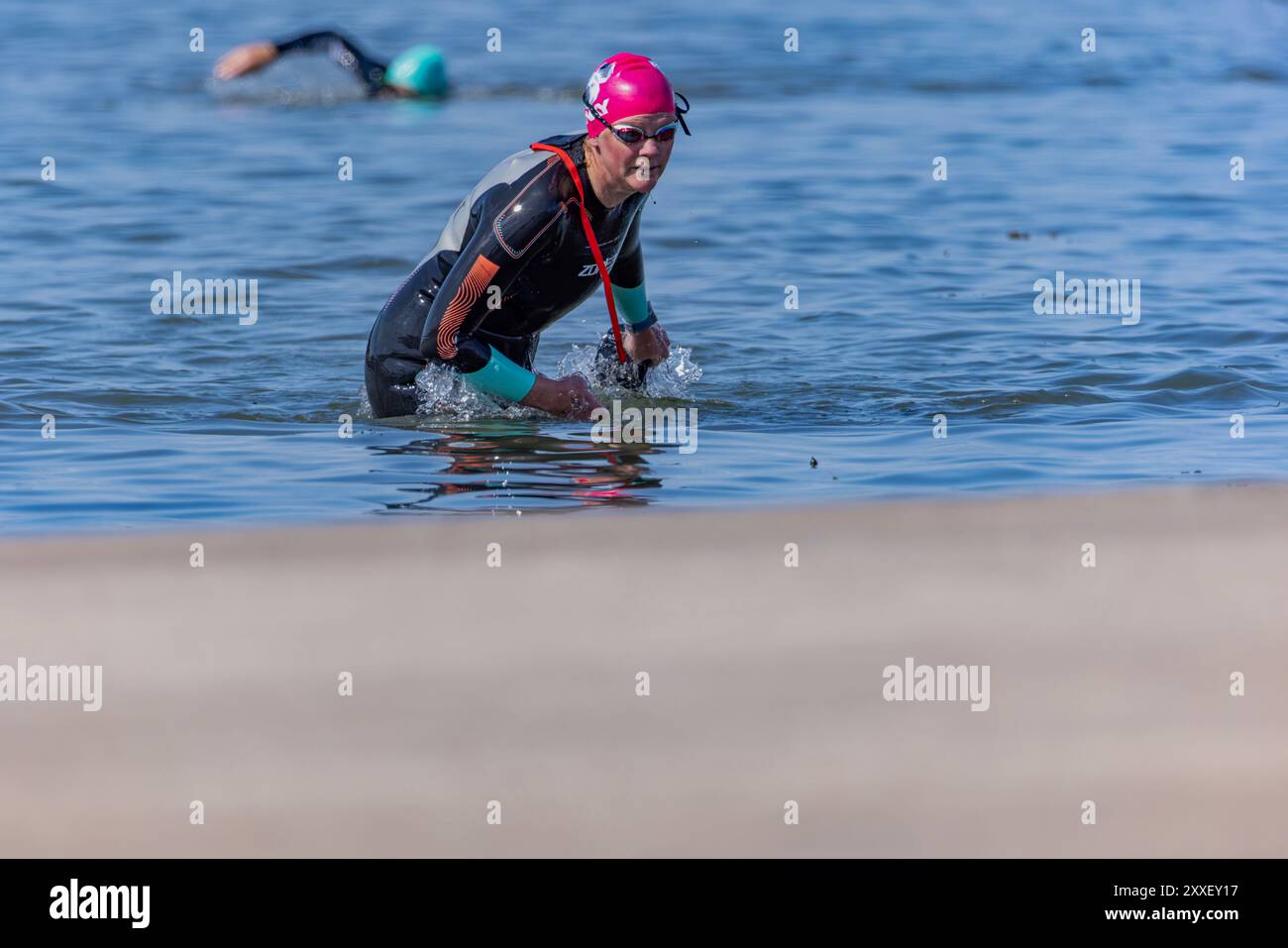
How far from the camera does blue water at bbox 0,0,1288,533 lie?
23.6ft

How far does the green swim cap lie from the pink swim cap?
13204 millimetres

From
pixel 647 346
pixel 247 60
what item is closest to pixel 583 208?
pixel 647 346

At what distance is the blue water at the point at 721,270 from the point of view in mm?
7180

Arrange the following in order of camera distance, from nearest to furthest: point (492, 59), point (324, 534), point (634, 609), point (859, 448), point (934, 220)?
1. point (634, 609)
2. point (324, 534)
3. point (859, 448)
4. point (934, 220)
5. point (492, 59)

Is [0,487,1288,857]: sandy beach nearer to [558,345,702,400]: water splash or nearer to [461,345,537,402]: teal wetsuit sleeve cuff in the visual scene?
[461,345,537,402]: teal wetsuit sleeve cuff

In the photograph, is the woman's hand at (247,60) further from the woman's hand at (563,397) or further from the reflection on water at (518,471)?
the woman's hand at (563,397)

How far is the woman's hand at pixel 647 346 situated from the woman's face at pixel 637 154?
1.23 m

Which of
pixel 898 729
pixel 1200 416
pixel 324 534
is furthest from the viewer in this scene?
pixel 1200 416

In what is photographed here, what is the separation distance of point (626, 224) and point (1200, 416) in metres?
2.79

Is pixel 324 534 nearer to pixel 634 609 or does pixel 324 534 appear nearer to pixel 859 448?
pixel 634 609

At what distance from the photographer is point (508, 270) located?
6840 millimetres

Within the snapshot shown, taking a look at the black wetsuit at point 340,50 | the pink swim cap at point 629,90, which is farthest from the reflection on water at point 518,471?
the black wetsuit at point 340,50

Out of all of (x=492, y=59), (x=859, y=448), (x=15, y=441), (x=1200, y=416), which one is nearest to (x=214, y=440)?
(x=15, y=441)

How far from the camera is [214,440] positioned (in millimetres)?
7719
